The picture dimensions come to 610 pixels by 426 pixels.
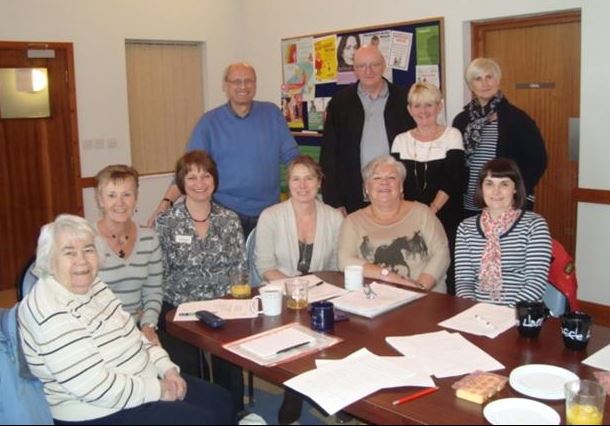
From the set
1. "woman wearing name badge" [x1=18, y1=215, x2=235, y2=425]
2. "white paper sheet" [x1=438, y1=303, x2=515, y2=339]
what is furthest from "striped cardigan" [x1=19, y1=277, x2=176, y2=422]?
"white paper sheet" [x1=438, y1=303, x2=515, y2=339]

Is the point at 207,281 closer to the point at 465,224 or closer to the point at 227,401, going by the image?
the point at 227,401

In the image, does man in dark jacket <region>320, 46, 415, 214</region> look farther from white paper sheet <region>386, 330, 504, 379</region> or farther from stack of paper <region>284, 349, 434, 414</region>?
stack of paper <region>284, 349, 434, 414</region>

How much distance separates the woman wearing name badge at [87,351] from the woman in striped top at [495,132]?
1939 millimetres

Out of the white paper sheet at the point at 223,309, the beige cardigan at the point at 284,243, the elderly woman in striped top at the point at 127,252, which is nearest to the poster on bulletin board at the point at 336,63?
the beige cardigan at the point at 284,243

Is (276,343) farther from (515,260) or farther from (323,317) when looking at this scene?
(515,260)

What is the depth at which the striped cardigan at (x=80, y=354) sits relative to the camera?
1789 mm

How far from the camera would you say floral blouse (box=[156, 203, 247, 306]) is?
113 inches

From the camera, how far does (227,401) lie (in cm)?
213

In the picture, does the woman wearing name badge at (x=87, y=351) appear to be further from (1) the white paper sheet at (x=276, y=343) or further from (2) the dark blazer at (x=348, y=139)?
(2) the dark blazer at (x=348, y=139)

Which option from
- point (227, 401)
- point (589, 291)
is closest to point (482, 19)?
point (589, 291)

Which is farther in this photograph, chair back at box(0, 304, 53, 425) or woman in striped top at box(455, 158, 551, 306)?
woman in striped top at box(455, 158, 551, 306)

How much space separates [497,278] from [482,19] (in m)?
2.49

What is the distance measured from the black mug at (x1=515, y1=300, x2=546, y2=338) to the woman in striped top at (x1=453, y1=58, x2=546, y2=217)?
1.45 metres

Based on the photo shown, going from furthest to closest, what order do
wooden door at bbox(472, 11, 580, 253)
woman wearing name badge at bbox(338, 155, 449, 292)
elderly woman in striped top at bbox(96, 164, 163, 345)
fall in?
wooden door at bbox(472, 11, 580, 253)
woman wearing name badge at bbox(338, 155, 449, 292)
elderly woman in striped top at bbox(96, 164, 163, 345)
